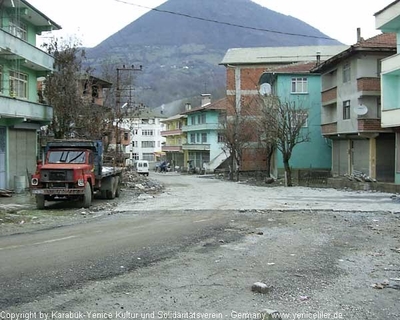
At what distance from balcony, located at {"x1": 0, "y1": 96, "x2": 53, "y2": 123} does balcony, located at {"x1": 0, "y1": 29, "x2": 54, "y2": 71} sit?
2.45 meters

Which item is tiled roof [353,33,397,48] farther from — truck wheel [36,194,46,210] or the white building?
the white building

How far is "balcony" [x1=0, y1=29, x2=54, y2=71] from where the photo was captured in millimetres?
25219

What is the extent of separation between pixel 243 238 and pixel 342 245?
234 cm

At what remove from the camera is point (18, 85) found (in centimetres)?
2989

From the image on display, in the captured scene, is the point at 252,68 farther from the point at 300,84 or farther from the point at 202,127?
the point at 300,84

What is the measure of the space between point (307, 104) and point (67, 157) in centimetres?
2988

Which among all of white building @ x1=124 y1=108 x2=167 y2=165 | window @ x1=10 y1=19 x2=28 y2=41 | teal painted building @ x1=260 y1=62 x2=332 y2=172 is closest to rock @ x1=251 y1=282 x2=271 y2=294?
window @ x1=10 y1=19 x2=28 y2=41

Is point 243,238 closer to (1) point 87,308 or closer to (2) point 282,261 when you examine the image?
(2) point 282,261

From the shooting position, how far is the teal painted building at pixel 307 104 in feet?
152

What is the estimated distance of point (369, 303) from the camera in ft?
21.6

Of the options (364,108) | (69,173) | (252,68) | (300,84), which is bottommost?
(69,173)

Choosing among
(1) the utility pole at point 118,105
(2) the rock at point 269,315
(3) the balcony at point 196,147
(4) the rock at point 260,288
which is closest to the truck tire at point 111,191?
(1) the utility pole at point 118,105

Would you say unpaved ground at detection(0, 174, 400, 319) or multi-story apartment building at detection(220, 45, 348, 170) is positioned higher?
multi-story apartment building at detection(220, 45, 348, 170)

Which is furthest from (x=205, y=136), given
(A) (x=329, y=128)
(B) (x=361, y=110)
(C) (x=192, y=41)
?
(C) (x=192, y=41)
